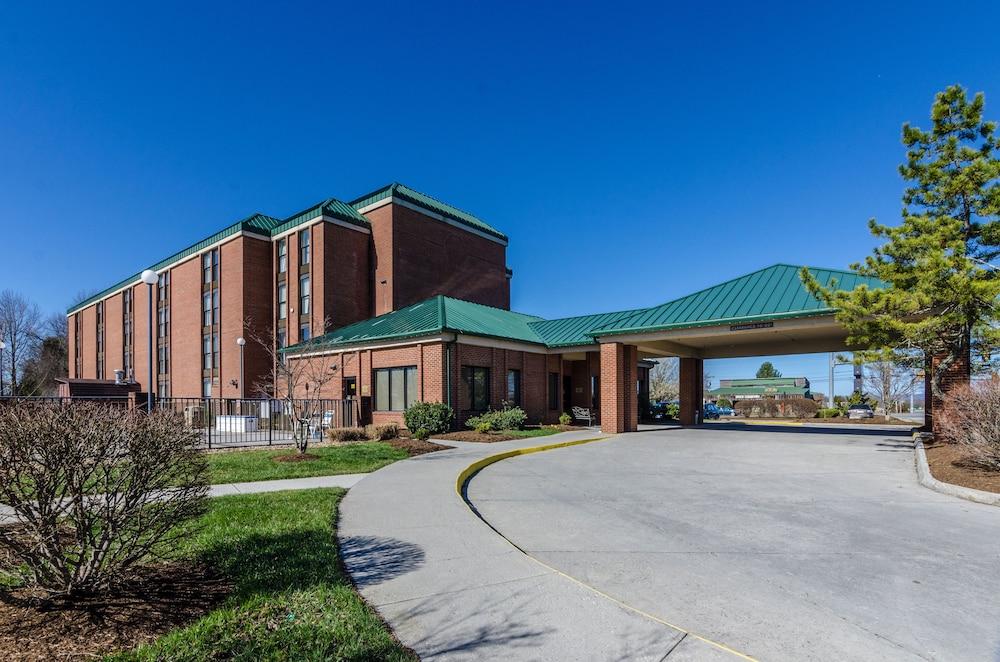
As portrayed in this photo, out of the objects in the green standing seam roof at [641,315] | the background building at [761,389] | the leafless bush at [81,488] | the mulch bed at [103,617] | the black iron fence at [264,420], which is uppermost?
the green standing seam roof at [641,315]

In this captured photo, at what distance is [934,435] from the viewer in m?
16.7

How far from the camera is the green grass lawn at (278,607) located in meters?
3.53

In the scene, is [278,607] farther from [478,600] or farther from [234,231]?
[234,231]

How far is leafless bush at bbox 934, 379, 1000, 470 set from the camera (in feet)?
34.4

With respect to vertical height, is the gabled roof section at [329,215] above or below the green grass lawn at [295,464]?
above

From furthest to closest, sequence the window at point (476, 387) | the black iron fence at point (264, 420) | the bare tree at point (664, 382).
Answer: the bare tree at point (664, 382) < the window at point (476, 387) < the black iron fence at point (264, 420)

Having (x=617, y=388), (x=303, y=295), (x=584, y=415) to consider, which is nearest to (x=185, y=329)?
(x=303, y=295)

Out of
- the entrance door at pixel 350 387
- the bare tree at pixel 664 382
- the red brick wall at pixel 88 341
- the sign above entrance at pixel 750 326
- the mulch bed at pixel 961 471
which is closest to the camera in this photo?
the mulch bed at pixel 961 471

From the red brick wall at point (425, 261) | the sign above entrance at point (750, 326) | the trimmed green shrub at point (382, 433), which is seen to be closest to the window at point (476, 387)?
the trimmed green shrub at point (382, 433)

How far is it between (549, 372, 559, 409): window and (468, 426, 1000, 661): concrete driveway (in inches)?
634

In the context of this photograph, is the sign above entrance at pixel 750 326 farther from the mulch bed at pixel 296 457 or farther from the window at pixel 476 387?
the mulch bed at pixel 296 457

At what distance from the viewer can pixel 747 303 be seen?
21.1 metres

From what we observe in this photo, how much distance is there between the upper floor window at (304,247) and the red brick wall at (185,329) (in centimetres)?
803

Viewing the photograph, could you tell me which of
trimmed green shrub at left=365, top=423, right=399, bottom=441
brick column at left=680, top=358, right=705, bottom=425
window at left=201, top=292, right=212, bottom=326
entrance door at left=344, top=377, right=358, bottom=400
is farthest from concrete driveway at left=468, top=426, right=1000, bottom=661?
window at left=201, top=292, right=212, bottom=326
